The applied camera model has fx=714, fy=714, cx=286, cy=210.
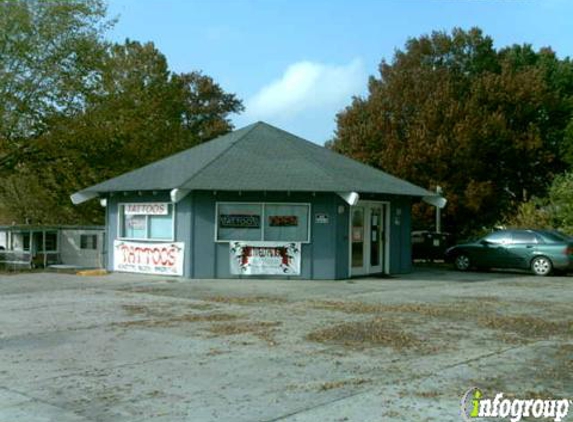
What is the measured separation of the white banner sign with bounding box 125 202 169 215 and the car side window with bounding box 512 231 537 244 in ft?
35.6

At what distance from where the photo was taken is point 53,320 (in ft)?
37.9

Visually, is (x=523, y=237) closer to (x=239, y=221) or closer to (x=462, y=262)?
→ (x=462, y=262)

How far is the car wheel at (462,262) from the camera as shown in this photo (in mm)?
23611

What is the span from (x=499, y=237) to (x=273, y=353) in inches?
621

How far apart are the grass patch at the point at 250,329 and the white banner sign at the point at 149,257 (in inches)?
336

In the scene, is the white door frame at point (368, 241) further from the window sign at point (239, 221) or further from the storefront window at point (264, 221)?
the window sign at point (239, 221)

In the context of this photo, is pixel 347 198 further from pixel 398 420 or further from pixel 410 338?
pixel 398 420

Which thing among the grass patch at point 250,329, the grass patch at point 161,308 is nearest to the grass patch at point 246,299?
the grass patch at point 161,308

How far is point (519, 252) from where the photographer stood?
72.8 ft

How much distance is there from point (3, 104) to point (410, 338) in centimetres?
2053

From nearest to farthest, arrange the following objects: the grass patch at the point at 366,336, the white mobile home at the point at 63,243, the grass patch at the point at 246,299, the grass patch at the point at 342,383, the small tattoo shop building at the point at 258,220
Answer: the grass patch at the point at 342,383
the grass patch at the point at 366,336
the grass patch at the point at 246,299
the small tattoo shop building at the point at 258,220
the white mobile home at the point at 63,243

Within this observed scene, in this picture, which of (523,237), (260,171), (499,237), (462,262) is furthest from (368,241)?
(523,237)

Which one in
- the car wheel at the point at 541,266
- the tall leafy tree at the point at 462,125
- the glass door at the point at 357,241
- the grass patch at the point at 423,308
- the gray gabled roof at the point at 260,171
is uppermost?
the tall leafy tree at the point at 462,125

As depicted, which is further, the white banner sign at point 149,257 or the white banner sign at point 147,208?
the white banner sign at point 147,208
